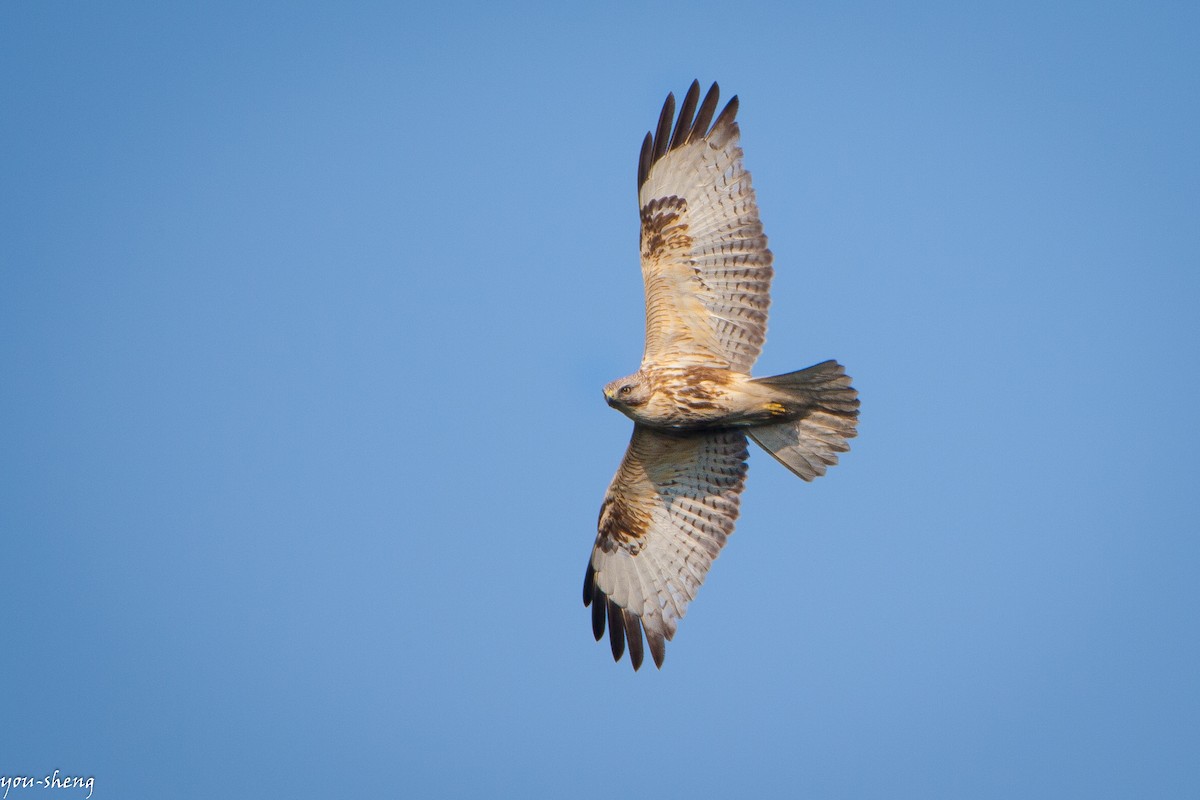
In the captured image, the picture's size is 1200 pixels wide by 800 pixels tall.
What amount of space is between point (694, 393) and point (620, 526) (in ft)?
4.93

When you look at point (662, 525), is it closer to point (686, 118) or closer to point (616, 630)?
point (616, 630)

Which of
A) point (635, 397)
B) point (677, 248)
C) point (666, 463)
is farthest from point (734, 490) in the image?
point (677, 248)

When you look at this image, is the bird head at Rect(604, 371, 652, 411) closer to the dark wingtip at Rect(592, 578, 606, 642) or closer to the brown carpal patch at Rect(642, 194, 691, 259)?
the brown carpal patch at Rect(642, 194, 691, 259)

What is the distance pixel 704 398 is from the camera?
9.50 meters

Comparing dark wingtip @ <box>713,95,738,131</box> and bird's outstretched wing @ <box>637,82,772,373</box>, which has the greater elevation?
dark wingtip @ <box>713,95,738,131</box>

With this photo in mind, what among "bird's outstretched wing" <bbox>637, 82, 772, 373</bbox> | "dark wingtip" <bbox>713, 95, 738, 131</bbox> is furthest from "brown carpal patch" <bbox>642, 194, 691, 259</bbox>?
"dark wingtip" <bbox>713, 95, 738, 131</bbox>

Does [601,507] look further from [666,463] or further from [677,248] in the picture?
[677,248]

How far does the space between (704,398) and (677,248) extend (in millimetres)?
1156

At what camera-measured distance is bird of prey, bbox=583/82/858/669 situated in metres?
9.50

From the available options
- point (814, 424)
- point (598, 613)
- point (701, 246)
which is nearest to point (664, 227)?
point (701, 246)

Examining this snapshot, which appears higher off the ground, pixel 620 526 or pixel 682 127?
pixel 682 127

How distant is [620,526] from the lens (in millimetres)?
10453

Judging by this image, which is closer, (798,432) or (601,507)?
(798,432)

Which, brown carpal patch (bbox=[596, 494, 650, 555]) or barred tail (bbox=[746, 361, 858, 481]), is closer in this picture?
barred tail (bbox=[746, 361, 858, 481])
